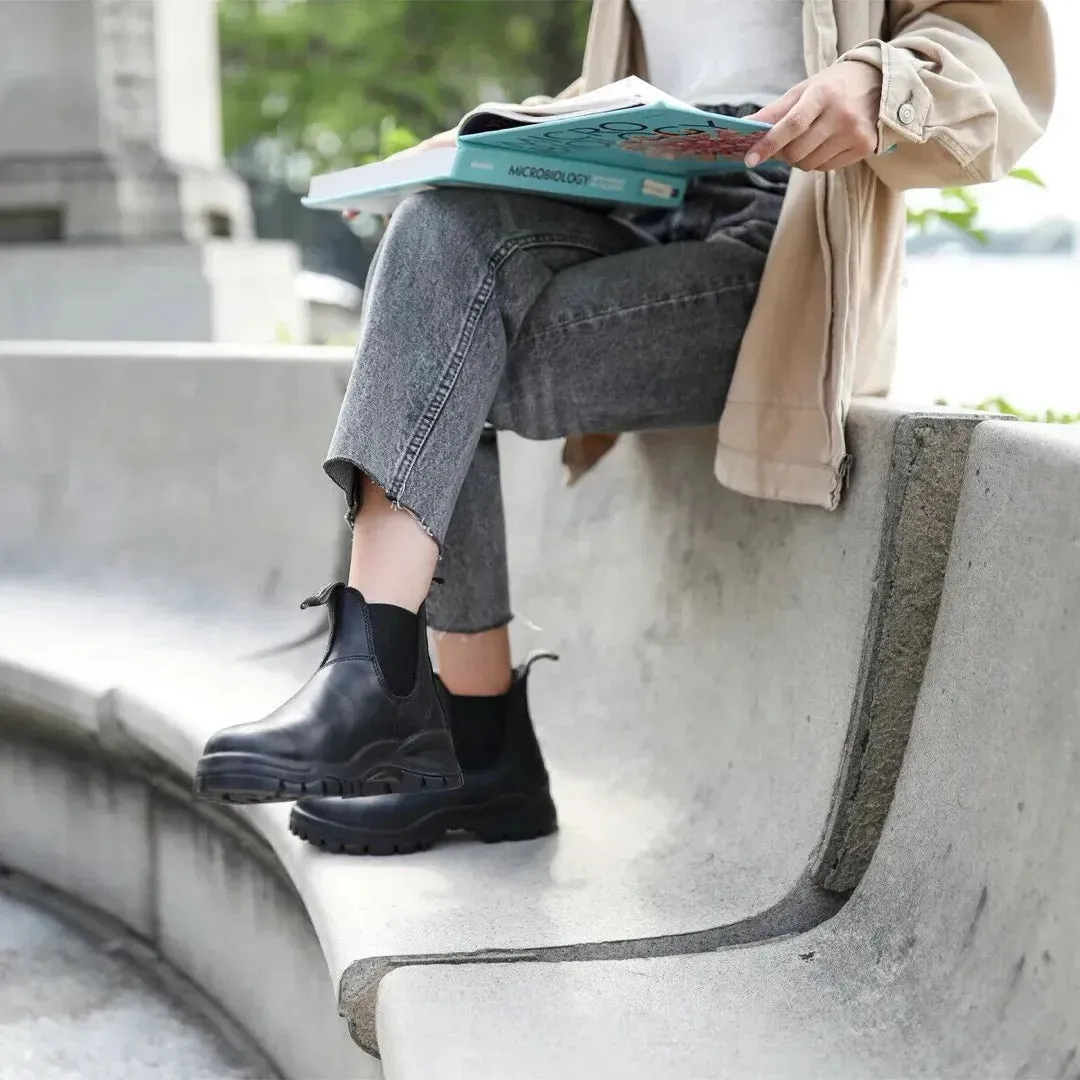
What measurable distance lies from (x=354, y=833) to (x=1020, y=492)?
2.78ft

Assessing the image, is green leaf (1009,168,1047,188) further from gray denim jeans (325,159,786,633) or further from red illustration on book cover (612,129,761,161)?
red illustration on book cover (612,129,761,161)

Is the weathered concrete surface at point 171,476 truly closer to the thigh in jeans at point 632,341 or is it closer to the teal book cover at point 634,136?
the thigh in jeans at point 632,341

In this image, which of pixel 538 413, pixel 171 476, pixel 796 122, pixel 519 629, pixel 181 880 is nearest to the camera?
pixel 796 122

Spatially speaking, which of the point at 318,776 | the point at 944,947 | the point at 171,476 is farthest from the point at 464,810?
the point at 171,476

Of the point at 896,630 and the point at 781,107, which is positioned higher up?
the point at 781,107

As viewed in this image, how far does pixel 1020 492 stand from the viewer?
1.31 metres

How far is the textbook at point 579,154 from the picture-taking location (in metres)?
1.48

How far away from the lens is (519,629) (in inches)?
100

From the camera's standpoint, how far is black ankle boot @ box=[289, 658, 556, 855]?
5.73ft

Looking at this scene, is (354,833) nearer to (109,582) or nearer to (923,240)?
(109,582)

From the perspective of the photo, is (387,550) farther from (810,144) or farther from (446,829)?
(810,144)

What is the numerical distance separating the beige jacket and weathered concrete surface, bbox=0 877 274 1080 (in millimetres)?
1089

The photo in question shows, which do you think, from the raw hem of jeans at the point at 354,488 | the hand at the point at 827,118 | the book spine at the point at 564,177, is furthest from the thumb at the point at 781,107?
the raw hem of jeans at the point at 354,488

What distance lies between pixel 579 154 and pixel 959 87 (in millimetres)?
421
